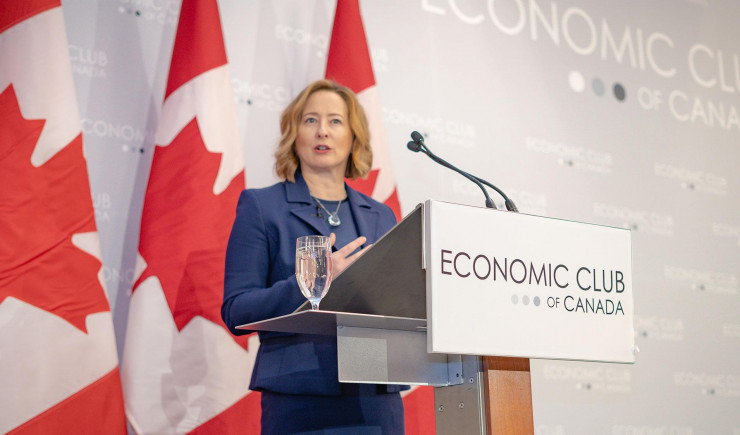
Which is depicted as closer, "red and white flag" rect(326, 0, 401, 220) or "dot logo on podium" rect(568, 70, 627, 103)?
"red and white flag" rect(326, 0, 401, 220)

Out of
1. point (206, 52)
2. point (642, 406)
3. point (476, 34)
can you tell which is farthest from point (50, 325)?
point (642, 406)

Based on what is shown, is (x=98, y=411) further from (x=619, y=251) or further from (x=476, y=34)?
(x=476, y=34)

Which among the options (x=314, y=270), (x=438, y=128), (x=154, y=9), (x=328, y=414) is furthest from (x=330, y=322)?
(x=438, y=128)

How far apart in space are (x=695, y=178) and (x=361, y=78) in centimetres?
235

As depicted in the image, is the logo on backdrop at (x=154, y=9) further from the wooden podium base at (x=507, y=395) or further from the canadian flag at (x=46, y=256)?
the wooden podium base at (x=507, y=395)

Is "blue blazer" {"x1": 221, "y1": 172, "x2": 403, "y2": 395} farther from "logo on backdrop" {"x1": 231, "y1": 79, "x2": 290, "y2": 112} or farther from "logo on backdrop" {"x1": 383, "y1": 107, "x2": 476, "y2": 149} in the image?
"logo on backdrop" {"x1": 383, "y1": 107, "x2": 476, "y2": 149}

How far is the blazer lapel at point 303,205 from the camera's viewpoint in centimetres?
210

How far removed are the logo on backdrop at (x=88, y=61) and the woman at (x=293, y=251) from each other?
0.86 m

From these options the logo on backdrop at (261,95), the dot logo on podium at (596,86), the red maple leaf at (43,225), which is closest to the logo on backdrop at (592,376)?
the dot logo on podium at (596,86)

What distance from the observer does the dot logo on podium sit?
164 inches

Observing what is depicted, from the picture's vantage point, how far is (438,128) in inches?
142

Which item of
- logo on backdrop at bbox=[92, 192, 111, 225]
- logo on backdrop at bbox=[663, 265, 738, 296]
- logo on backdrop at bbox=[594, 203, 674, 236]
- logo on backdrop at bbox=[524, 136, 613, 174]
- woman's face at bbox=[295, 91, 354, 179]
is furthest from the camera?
logo on backdrop at bbox=[663, 265, 738, 296]

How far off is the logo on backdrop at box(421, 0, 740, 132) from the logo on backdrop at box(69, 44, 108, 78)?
1572mm

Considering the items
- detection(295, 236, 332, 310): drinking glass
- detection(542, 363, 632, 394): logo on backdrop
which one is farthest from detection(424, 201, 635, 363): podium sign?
detection(542, 363, 632, 394): logo on backdrop
